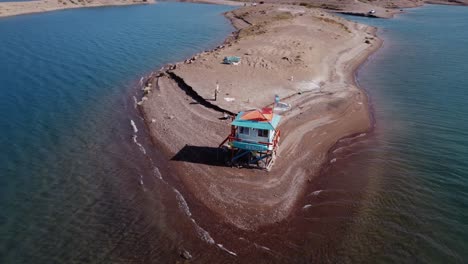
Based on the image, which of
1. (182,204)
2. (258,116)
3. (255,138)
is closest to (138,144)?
(182,204)

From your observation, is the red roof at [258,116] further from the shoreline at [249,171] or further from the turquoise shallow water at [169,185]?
the turquoise shallow water at [169,185]

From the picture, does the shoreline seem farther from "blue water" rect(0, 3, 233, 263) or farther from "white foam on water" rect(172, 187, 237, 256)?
"blue water" rect(0, 3, 233, 263)

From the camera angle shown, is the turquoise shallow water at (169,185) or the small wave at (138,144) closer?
the turquoise shallow water at (169,185)

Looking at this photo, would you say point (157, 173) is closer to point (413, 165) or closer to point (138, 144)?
point (138, 144)

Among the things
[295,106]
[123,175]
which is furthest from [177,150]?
[295,106]

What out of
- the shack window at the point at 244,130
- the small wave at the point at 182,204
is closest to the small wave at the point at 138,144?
the small wave at the point at 182,204

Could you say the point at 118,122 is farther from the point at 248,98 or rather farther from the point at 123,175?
the point at 248,98

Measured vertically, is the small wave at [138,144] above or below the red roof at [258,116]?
below
